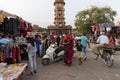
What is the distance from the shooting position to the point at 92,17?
5491cm

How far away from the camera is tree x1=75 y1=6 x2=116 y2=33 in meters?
54.7

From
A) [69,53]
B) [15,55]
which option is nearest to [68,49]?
[69,53]

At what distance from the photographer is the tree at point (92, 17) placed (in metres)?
54.7

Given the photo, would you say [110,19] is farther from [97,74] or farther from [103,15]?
[97,74]

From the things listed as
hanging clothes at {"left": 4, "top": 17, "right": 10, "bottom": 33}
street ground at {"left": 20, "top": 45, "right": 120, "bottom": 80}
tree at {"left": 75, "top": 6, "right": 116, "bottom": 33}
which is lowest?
street ground at {"left": 20, "top": 45, "right": 120, "bottom": 80}

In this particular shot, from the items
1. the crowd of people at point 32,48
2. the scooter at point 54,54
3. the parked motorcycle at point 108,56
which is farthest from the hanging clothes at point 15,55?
the parked motorcycle at point 108,56

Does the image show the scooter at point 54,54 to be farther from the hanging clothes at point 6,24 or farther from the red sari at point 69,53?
the hanging clothes at point 6,24

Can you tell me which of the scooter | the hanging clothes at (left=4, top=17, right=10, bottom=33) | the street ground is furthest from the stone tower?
the street ground

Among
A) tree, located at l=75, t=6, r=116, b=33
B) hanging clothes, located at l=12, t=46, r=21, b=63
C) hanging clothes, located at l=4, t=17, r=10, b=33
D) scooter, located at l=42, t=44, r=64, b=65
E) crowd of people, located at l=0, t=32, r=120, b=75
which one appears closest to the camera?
crowd of people, located at l=0, t=32, r=120, b=75

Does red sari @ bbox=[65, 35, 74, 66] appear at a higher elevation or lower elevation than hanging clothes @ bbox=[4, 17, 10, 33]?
lower

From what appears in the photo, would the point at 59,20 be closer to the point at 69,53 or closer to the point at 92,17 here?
the point at 92,17

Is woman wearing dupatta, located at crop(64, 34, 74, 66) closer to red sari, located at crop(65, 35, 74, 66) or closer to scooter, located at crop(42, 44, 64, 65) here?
red sari, located at crop(65, 35, 74, 66)

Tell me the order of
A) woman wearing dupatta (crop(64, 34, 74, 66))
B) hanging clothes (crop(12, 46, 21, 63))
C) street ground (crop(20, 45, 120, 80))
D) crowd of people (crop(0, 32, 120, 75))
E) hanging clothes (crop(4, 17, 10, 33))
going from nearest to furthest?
street ground (crop(20, 45, 120, 80))
crowd of people (crop(0, 32, 120, 75))
hanging clothes (crop(12, 46, 21, 63))
woman wearing dupatta (crop(64, 34, 74, 66))
hanging clothes (crop(4, 17, 10, 33))

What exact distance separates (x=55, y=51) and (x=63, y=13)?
226 ft
